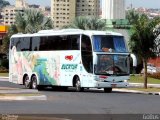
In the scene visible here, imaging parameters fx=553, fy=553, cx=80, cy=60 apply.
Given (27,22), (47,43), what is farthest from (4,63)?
(47,43)

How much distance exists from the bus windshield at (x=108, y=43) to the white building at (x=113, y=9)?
51.8 meters

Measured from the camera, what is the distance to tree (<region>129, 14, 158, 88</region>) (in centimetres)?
3816

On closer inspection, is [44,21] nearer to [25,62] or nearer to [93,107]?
[25,62]

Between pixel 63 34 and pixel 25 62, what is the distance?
4.73 meters

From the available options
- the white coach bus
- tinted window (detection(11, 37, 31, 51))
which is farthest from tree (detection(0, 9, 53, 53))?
the white coach bus

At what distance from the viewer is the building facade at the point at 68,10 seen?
16262 centimetres

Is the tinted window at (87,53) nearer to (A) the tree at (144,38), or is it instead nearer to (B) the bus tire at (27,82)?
(B) the bus tire at (27,82)

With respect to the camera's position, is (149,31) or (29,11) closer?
(149,31)

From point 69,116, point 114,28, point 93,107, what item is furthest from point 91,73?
point 114,28

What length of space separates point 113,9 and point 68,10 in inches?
3236

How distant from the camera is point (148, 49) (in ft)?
126

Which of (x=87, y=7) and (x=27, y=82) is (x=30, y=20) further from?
(x=87, y=7)

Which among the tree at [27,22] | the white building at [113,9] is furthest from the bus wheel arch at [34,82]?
the white building at [113,9]

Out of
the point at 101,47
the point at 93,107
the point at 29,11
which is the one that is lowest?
the point at 93,107
